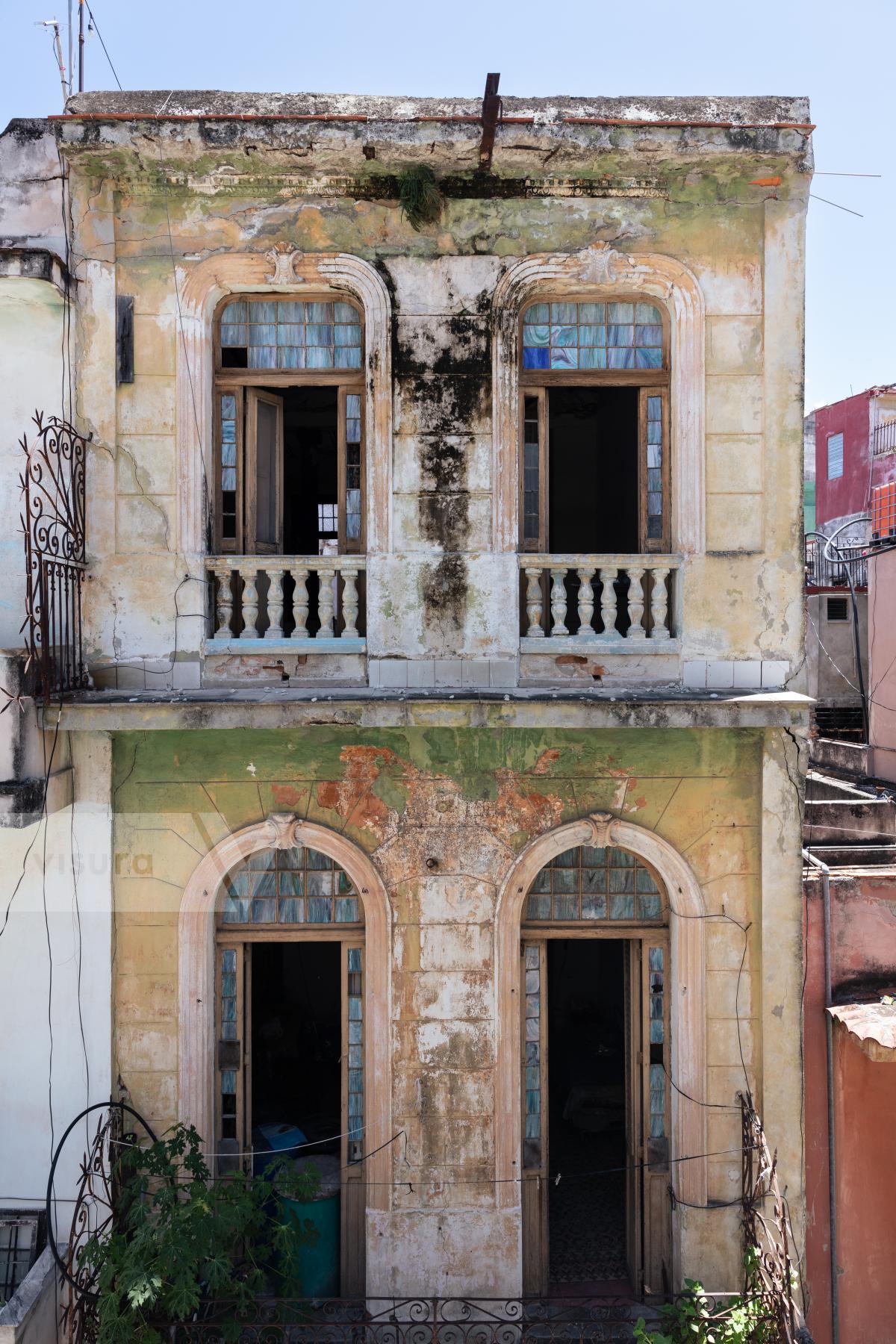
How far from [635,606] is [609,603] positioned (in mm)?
215

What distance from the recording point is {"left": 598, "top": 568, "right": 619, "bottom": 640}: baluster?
650 centimetres

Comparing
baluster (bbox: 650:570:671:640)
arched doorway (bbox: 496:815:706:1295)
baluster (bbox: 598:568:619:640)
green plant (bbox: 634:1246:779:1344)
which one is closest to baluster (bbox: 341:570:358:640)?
baluster (bbox: 598:568:619:640)

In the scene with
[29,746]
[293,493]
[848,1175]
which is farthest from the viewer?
[293,493]

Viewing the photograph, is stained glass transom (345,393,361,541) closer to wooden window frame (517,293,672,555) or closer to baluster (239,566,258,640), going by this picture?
baluster (239,566,258,640)

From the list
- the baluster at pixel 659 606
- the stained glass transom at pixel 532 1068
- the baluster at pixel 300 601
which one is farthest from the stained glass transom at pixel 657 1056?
the baluster at pixel 300 601

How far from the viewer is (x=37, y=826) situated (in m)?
6.46

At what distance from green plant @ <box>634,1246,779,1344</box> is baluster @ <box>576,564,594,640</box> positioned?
418 centimetres

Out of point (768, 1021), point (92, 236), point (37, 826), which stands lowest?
point (768, 1021)

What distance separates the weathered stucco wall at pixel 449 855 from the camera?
21.0 ft

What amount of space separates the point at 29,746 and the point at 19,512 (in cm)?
178

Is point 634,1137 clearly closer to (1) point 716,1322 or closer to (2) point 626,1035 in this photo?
(2) point 626,1035

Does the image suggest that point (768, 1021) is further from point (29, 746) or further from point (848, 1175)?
point (29, 746)

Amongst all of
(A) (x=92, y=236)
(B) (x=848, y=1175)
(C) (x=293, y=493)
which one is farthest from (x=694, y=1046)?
(C) (x=293, y=493)

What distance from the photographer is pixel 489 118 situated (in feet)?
19.9
